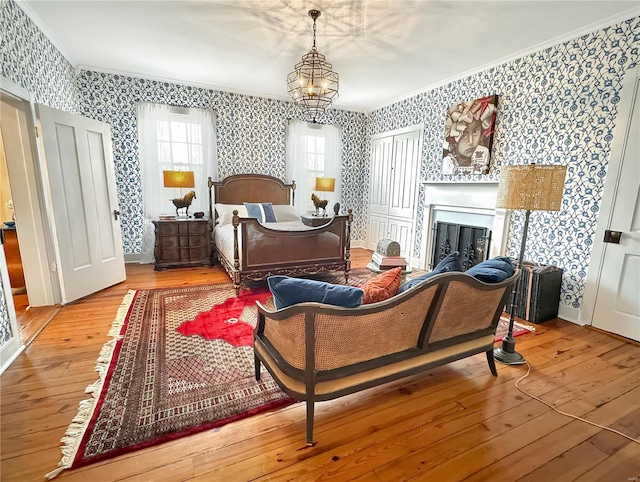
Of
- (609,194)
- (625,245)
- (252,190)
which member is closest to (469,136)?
(609,194)

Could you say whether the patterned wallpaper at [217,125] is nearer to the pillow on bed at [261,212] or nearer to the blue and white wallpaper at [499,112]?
the blue and white wallpaper at [499,112]

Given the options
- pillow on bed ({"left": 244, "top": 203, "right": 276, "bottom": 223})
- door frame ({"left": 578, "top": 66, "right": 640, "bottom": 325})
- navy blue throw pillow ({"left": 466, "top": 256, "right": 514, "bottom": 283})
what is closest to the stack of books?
navy blue throw pillow ({"left": 466, "top": 256, "right": 514, "bottom": 283})

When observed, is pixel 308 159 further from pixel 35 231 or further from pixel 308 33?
pixel 35 231

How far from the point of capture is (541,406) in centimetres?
188

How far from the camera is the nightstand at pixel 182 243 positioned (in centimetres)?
447

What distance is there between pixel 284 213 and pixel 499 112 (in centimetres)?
333

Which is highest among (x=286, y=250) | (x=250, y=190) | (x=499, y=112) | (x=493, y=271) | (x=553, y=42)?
(x=553, y=42)

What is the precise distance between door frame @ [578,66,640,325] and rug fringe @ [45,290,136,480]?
4145 mm

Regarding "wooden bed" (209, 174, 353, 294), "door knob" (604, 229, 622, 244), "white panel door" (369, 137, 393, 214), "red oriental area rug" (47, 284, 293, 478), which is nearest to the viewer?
"red oriental area rug" (47, 284, 293, 478)

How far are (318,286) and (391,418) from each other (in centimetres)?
94

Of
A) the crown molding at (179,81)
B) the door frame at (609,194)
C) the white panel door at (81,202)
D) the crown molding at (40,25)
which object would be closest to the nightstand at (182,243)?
the white panel door at (81,202)

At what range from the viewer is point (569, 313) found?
311 centimetres

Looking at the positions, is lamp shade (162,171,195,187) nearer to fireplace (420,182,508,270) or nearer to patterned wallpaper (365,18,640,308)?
fireplace (420,182,508,270)

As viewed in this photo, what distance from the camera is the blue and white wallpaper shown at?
9.07ft
